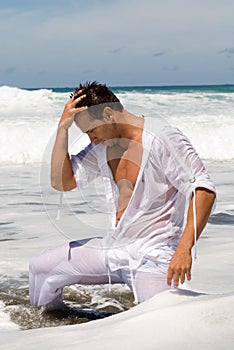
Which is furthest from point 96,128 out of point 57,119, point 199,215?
point 57,119

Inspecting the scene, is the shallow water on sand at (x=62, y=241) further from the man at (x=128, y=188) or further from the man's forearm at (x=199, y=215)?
the man's forearm at (x=199, y=215)

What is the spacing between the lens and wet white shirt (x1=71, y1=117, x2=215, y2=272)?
3158 millimetres

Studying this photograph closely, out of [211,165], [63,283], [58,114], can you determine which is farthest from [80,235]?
[58,114]

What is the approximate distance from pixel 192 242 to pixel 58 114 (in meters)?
18.1

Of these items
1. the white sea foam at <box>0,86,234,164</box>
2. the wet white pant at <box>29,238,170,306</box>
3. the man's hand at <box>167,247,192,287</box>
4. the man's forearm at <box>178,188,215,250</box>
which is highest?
the man's forearm at <box>178,188,215,250</box>

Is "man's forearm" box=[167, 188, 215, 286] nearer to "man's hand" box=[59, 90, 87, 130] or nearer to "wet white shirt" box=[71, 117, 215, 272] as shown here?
"wet white shirt" box=[71, 117, 215, 272]

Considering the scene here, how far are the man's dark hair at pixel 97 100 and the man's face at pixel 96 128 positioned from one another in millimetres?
33

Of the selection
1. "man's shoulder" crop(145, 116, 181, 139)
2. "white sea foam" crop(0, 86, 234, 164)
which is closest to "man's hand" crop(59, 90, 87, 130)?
"man's shoulder" crop(145, 116, 181, 139)

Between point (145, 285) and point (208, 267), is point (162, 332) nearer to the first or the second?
point (145, 285)

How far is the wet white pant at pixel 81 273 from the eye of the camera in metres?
3.40

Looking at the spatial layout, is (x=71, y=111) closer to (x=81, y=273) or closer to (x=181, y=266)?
(x=81, y=273)

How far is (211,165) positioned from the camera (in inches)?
467

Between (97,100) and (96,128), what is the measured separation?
5.6 inches

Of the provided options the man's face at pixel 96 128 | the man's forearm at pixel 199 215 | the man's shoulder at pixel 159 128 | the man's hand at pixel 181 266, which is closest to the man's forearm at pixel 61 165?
the man's face at pixel 96 128
